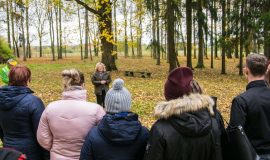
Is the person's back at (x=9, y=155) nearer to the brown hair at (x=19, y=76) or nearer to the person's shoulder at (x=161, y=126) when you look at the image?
the person's shoulder at (x=161, y=126)

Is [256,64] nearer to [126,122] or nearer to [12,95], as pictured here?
[126,122]

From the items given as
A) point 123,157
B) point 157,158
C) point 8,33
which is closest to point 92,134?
point 123,157

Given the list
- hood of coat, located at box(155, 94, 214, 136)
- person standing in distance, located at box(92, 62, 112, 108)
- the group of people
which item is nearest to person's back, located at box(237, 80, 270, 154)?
the group of people

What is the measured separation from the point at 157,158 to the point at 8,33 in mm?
51136

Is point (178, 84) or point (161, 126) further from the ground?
point (178, 84)

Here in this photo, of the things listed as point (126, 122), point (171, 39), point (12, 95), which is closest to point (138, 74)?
point (171, 39)

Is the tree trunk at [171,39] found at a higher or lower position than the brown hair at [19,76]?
higher

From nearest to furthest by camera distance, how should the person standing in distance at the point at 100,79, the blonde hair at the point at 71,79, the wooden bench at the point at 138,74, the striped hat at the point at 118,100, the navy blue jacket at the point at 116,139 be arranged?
the navy blue jacket at the point at 116,139 → the striped hat at the point at 118,100 → the blonde hair at the point at 71,79 → the person standing in distance at the point at 100,79 → the wooden bench at the point at 138,74

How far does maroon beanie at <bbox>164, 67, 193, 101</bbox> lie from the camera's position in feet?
11.3

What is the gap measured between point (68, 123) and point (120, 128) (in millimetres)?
813

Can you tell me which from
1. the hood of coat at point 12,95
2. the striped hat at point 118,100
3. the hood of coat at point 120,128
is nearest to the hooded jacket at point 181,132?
the hood of coat at point 120,128

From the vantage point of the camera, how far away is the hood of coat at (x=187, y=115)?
3.31 m

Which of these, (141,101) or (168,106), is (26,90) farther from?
(141,101)

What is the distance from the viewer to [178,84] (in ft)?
11.3
